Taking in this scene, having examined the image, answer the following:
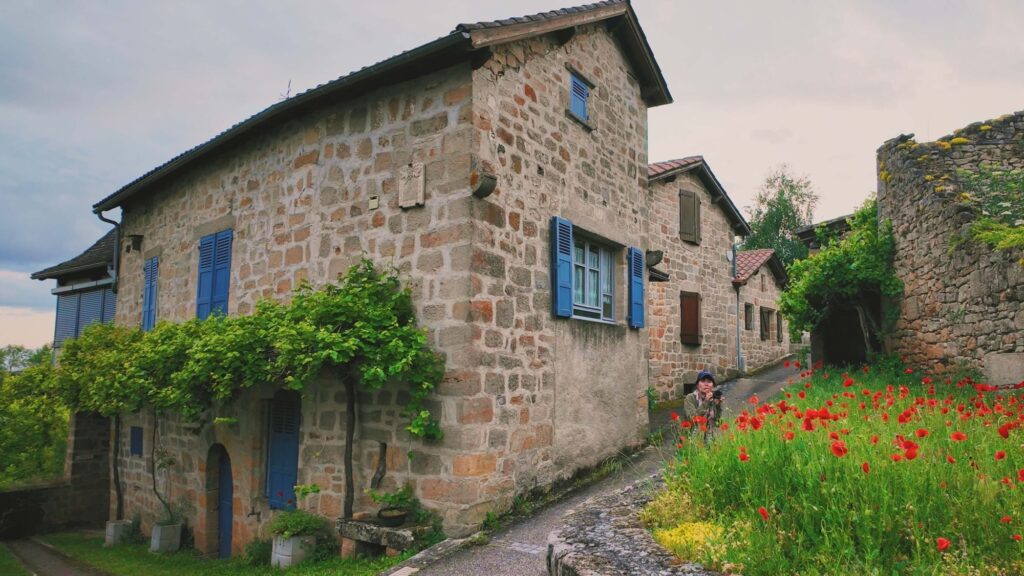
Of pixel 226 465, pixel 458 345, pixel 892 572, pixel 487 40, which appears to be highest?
pixel 487 40

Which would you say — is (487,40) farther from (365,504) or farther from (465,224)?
(365,504)

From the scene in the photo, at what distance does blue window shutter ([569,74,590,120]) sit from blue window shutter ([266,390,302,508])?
16.3 ft

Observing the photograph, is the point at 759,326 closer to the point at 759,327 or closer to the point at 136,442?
the point at 759,327

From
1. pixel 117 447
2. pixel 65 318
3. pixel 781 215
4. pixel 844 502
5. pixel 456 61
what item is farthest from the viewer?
pixel 781 215

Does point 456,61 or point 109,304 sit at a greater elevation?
point 456,61

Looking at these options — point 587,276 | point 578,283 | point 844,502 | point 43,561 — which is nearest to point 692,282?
point 587,276

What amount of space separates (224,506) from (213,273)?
3416mm

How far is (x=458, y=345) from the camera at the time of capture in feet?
20.6

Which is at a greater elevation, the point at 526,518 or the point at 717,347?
the point at 717,347

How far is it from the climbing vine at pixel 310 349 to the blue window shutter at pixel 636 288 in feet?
12.1

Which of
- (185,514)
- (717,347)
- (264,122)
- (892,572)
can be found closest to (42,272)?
(185,514)

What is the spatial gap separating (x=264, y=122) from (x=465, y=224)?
3.79 metres

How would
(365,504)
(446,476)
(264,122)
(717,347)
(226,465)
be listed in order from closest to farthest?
(446,476) < (365,504) < (264,122) < (226,465) < (717,347)

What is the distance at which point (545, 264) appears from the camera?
745cm
